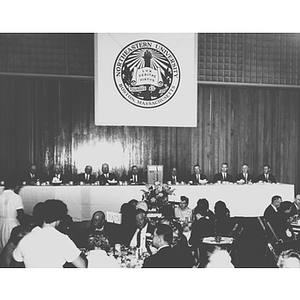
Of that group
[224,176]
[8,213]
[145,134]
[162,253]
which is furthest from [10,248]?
[145,134]

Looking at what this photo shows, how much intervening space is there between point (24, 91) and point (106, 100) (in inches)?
110

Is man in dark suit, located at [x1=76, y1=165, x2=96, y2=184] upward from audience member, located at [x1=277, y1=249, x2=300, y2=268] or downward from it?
upward

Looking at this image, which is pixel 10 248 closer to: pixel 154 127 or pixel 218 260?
pixel 218 260

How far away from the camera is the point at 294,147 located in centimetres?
1143

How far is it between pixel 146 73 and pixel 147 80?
15 centimetres

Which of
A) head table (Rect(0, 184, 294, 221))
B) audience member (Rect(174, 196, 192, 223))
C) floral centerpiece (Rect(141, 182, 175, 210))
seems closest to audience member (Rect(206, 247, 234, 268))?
audience member (Rect(174, 196, 192, 223))

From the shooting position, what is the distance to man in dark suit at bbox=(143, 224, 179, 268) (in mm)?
3436

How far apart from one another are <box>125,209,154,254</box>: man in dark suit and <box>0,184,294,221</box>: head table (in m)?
2.80

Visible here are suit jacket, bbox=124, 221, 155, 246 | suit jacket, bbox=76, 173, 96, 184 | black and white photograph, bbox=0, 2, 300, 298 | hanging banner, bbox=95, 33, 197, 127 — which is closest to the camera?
suit jacket, bbox=124, 221, 155, 246

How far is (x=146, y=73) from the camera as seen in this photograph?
8.97m

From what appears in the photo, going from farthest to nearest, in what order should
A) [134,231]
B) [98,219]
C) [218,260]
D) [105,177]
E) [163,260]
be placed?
[105,177], [134,231], [98,219], [218,260], [163,260]

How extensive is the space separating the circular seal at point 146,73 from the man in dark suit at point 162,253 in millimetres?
5348

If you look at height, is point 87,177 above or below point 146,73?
below

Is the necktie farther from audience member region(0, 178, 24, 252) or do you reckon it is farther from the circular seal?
the circular seal
